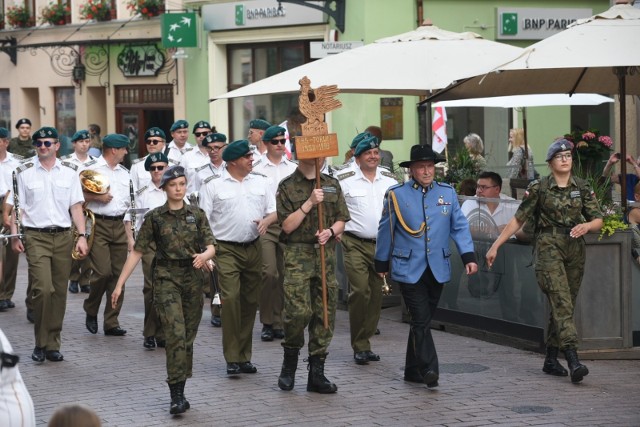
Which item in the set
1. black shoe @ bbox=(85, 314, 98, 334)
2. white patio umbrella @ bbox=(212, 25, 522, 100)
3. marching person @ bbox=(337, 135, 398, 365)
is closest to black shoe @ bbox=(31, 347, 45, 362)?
black shoe @ bbox=(85, 314, 98, 334)

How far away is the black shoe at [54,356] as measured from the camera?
12.2 meters

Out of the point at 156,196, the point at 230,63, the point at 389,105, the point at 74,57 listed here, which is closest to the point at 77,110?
the point at 74,57

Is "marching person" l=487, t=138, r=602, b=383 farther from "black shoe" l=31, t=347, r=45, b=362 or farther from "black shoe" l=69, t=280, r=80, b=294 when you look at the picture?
"black shoe" l=69, t=280, r=80, b=294

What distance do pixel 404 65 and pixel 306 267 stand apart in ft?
13.0

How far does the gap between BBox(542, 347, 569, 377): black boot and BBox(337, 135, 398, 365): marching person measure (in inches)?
60.1

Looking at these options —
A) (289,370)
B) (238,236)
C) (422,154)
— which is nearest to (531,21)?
A: (238,236)

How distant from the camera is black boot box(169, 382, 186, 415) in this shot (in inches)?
388

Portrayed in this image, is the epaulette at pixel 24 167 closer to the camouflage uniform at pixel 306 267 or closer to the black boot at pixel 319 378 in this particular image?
the camouflage uniform at pixel 306 267

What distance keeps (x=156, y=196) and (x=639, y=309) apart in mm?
4683

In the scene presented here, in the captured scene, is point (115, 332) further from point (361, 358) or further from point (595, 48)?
point (595, 48)

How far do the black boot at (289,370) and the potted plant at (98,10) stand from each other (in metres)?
21.6

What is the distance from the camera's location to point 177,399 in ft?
32.4

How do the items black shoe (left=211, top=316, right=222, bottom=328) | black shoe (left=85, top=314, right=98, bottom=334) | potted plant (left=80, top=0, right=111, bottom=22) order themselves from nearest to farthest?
black shoe (left=85, top=314, right=98, bottom=334)
black shoe (left=211, top=316, right=222, bottom=328)
potted plant (left=80, top=0, right=111, bottom=22)

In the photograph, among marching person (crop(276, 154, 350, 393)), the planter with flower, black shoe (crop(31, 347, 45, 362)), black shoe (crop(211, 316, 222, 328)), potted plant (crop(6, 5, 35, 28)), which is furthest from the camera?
potted plant (crop(6, 5, 35, 28))
